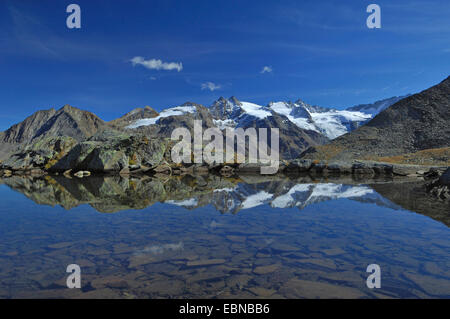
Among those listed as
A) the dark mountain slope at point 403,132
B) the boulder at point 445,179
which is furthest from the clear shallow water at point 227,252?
the dark mountain slope at point 403,132

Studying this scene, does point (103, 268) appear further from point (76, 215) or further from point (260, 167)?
point (260, 167)

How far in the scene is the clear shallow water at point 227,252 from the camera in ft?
18.3

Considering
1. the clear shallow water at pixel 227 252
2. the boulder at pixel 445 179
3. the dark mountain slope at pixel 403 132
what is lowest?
the clear shallow water at pixel 227 252

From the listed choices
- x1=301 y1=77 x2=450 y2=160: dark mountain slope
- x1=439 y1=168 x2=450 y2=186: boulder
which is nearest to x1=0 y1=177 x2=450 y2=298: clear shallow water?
x1=439 y1=168 x2=450 y2=186: boulder

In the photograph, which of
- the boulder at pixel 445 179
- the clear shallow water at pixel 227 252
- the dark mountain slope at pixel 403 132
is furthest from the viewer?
the dark mountain slope at pixel 403 132

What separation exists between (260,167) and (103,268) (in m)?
47.6

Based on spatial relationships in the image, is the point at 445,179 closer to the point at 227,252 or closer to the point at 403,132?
the point at 227,252

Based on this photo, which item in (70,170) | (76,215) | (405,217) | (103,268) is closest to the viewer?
(103,268)

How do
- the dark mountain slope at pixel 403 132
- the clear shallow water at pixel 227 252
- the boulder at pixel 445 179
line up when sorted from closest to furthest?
the clear shallow water at pixel 227 252 → the boulder at pixel 445 179 → the dark mountain slope at pixel 403 132

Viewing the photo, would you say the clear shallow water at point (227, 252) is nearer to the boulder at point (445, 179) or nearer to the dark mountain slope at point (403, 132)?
the boulder at point (445, 179)

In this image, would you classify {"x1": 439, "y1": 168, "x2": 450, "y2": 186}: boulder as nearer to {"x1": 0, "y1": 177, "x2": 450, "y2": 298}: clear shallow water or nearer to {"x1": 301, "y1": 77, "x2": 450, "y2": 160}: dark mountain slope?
{"x1": 0, "y1": 177, "x2": 450, "y2": 298}: clear shallow water

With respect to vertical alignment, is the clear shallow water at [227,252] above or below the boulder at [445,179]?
below
